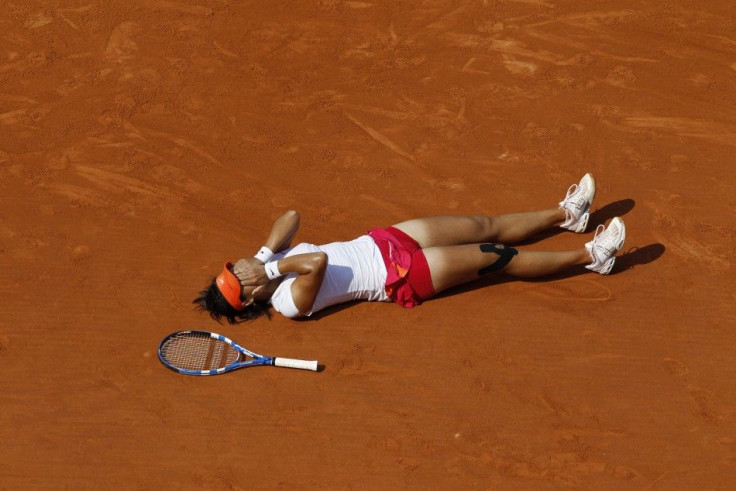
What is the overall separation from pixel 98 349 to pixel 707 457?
Answer: 435 cm

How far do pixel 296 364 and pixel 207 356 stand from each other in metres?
0.68

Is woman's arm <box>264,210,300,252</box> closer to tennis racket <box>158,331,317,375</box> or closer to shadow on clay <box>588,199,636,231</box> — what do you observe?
tennis racket <box>158,331,317,375</box>

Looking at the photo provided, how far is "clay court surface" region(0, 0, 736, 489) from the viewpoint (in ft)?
17.4

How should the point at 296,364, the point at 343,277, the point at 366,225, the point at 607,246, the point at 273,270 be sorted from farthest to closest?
the point at 366,225 < the point at 607,246 < the point at 343,277 < the point at 273,270 < the point at 296,364

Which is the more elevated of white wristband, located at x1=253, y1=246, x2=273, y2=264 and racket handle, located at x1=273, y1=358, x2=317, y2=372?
white wristband, located at x1=253, y1=246, x2=273, y2=264

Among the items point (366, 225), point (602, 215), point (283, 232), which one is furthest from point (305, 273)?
point (602, 215)

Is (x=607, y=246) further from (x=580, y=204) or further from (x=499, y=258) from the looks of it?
(x=499, y=258)

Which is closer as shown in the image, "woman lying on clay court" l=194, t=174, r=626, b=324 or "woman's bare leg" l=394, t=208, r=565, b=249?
"woman lying on clay court" l=194, t=174, r=626, b=324

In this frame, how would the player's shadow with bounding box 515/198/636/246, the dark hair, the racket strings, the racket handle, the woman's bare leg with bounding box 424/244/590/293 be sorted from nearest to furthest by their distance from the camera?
the racket handle → the racket strings → the dark hair → the woman's bare leg with bounding box 424/244/590/293 → the player's shadow with bounding box 515/198/636/246

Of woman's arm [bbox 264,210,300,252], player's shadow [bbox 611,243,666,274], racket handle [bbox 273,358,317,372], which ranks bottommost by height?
racket handle [bbox 273,358,317,372]

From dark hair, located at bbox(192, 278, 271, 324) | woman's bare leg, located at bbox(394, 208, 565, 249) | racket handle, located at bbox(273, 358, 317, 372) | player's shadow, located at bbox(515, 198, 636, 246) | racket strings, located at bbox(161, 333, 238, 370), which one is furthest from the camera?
player's shadow, located at bbox(515, 198, 636, 246)

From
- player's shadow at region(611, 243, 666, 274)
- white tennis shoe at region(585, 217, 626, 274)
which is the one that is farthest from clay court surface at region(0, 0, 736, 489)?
white tennis shoe at region(585, 217, 626, 274)

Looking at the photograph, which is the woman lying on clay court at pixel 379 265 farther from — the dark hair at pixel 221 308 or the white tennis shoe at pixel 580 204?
the white tennis shoe at pixel 580 204

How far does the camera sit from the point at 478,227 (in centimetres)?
634
